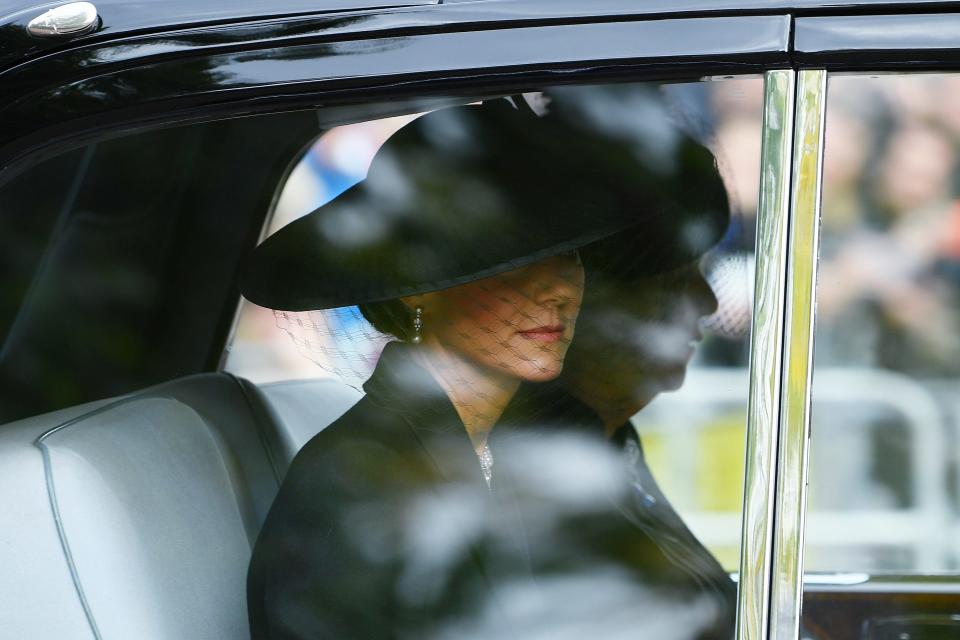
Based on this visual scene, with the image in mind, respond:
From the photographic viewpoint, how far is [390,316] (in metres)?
1.26

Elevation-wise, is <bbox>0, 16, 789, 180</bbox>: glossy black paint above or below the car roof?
below

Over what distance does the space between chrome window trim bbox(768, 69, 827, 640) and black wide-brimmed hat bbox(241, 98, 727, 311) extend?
181 mm

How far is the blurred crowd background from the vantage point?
112 cm

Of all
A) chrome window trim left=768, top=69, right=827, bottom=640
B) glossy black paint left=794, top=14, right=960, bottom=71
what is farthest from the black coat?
glossy black paint left=794, top=14, right=960, bottom=71

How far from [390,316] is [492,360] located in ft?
0.42

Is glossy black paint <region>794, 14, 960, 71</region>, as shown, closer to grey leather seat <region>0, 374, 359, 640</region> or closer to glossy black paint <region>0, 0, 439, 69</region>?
glossy black paint <region>0, 0, 439, 69</region>

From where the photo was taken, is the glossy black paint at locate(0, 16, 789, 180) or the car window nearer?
the glossy black paint at locate(0, 16, 789, 180)

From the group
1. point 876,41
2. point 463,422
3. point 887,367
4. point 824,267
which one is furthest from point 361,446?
point 887,367

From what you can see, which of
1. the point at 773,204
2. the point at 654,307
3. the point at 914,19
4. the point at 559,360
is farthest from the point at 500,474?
the point at 914,19

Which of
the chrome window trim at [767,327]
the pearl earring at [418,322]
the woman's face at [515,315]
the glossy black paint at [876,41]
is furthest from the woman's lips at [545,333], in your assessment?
the glossy black paint at [876,41]

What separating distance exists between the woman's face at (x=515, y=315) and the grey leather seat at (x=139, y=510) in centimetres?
14

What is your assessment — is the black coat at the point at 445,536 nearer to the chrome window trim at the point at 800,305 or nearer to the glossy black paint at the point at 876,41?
the chrome window trim at the point at 800,305

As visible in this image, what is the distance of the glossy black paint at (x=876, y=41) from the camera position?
40.7 inches

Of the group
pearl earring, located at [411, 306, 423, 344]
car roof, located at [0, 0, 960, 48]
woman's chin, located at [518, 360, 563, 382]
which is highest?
car roof, located at [0, 0, 960, 48]
